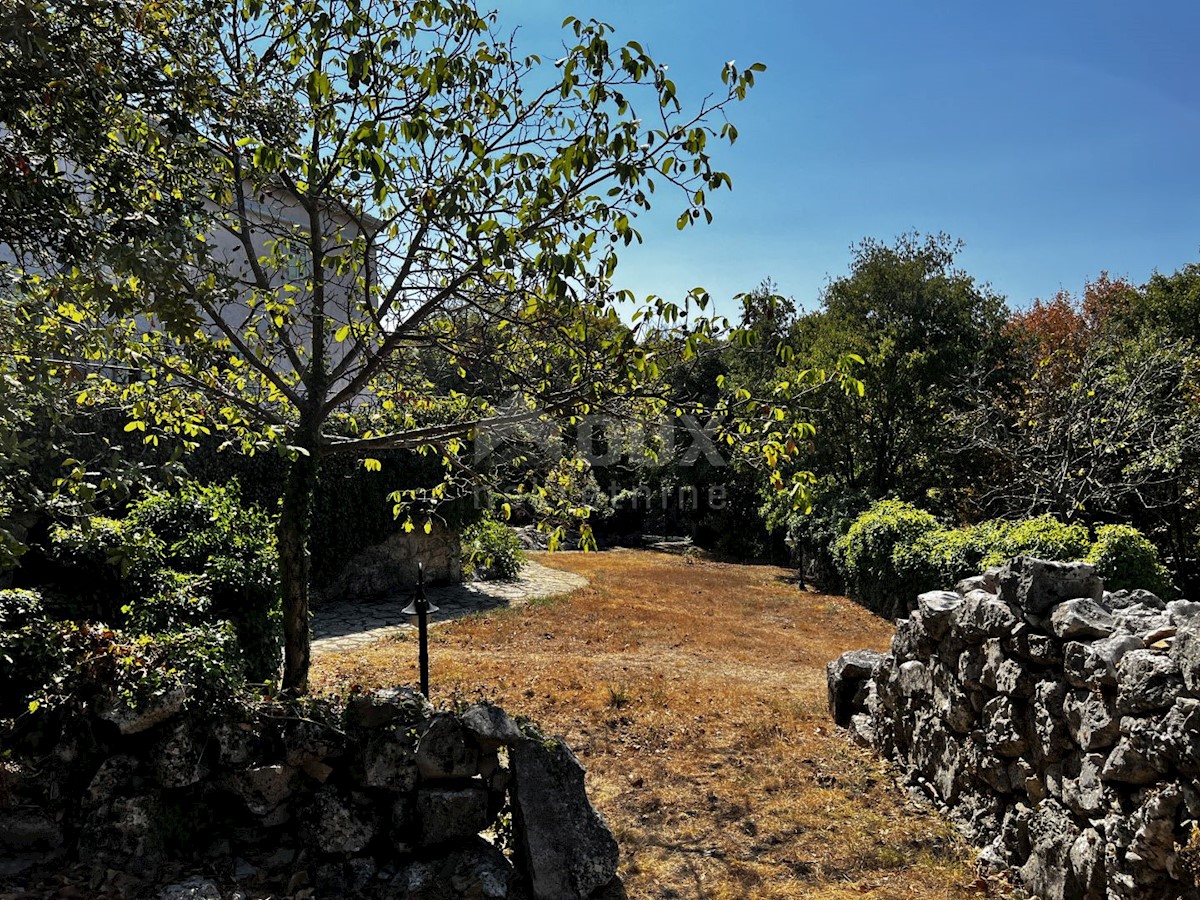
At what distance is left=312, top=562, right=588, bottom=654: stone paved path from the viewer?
12.5 meters

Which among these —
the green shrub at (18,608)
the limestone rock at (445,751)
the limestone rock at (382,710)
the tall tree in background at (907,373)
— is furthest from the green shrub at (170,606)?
the tall tree in background at (907,373)

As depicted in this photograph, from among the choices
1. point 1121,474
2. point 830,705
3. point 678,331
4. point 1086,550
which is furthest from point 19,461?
point 1121,474

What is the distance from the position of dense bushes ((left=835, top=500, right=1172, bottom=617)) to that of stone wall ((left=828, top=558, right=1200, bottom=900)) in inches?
230

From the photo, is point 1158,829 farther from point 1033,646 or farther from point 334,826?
point 334,826

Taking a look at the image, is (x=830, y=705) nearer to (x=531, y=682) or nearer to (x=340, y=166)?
(x=531, y=682)

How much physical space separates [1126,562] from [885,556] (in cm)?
619

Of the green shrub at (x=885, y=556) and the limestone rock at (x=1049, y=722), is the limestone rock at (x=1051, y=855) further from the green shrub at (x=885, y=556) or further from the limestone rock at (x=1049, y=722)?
the green shrub at (x=885, y=556)

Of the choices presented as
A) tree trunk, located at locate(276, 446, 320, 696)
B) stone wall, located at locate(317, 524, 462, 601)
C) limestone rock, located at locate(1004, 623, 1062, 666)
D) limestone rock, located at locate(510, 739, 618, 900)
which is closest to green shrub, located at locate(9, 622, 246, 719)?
tree trunk, located at locate(276, 446, 320, 696)

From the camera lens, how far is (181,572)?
6.69m

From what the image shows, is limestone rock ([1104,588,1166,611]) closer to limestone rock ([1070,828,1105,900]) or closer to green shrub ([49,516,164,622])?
limestone rock ([1070,828,1105,900])

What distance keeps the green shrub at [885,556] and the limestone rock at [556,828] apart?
12.2m

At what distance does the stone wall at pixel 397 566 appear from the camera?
15742mm

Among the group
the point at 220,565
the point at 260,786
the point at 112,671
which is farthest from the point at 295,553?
the point at 260,786

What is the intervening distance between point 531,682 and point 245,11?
7.68 meters
